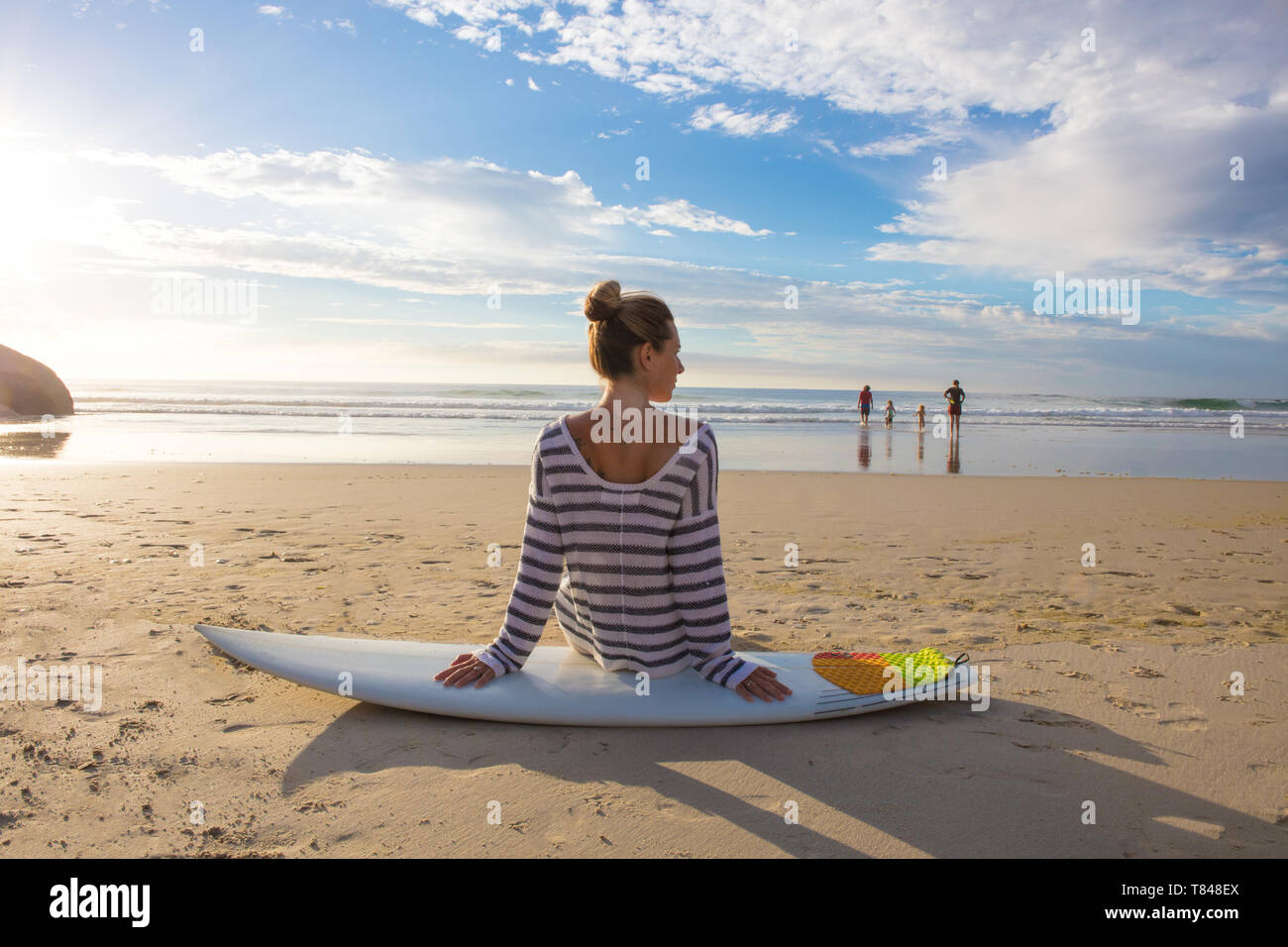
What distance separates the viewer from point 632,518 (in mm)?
2709

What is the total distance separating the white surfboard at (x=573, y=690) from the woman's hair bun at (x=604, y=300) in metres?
1.35

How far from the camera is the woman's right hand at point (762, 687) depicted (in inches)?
114

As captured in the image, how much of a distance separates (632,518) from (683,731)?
0.80 metres

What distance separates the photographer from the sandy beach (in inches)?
85.8

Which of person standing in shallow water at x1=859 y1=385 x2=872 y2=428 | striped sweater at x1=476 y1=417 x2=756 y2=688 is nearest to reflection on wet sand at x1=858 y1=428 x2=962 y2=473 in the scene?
person standing in shallow water at x1=859 y1=385 x2=872 y2=428

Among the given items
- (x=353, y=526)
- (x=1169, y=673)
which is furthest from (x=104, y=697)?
(x=1169, y=673)

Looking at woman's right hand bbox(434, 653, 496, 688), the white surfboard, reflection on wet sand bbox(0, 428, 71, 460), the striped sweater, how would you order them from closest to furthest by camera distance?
the striped sweater, the white surfboard, woman's right hand bbox(434, 653, 496, 688), reflection on wet sand bbox(0, 428, 71, 460)

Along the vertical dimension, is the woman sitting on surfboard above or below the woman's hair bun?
below

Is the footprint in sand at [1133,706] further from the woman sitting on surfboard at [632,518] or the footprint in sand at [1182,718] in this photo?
the woman sitting on surfboard at [632,518]

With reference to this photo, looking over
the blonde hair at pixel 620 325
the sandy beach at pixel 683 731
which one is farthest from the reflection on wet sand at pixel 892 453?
the blonde hair at pixel 620 325

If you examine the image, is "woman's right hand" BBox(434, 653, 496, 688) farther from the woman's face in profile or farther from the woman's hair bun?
the woman's hair bun

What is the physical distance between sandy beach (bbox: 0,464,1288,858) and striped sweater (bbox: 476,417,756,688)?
0.30m

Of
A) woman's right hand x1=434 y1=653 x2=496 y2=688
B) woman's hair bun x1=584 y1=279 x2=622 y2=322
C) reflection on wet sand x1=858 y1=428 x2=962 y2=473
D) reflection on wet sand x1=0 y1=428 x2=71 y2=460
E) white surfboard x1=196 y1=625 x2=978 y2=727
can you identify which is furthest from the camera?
reflection on wet sand x1=858 y1=428 x2=962 y2=473
